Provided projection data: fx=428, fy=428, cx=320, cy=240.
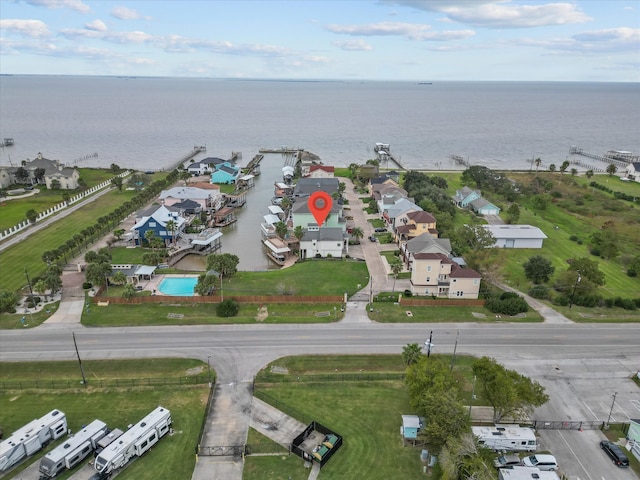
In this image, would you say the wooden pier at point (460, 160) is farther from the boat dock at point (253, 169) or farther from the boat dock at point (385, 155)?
the boat dock at point (253, 169)

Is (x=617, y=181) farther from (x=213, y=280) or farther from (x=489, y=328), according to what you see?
(x=213, y=280)

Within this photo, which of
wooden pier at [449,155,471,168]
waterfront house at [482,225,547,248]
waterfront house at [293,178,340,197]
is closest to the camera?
waterfront house at [482,225,547,248]

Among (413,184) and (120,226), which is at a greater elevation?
(413,184)

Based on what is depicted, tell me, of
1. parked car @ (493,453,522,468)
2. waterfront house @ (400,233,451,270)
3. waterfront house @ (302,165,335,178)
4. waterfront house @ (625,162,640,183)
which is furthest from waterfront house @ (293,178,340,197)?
waterfront house @ (625,162,640,183)

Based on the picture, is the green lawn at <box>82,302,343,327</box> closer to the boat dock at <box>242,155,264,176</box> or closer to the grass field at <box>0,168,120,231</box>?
the grass field at <box>0,168,120,231</box>

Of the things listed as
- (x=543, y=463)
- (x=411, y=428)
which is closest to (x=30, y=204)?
(x=411, y=428)

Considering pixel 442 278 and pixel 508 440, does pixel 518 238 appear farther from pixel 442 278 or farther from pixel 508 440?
pixel 508 440

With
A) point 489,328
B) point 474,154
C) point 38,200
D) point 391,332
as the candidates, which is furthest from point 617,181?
point 38,200
